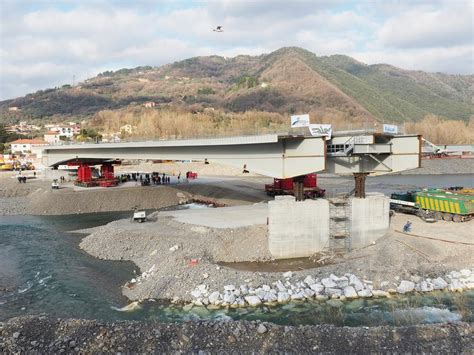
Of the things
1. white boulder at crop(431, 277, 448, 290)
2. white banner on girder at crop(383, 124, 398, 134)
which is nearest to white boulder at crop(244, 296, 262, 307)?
white boulder at crop(431, 277, 448, 290)

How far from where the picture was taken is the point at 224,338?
49.3ft

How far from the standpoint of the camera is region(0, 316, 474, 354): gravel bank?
14.4 meters

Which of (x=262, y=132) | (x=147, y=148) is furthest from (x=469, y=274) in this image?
(x=147, y=148)

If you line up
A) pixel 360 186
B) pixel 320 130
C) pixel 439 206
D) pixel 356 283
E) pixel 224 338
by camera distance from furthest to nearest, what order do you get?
pixel 439 206, pixel 360 186, pixel 320 130, pixel 356 283, pixel 224 338

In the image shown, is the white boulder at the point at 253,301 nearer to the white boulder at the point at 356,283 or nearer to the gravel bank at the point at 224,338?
the gravel bank at the point at 224,338

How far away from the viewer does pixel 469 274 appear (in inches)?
888

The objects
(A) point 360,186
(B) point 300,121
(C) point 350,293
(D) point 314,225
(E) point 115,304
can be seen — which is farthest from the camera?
(A) point 360,186

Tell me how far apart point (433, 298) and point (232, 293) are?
10.3m

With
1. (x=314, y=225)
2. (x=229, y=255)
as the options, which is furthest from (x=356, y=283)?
(x=229, y=255)

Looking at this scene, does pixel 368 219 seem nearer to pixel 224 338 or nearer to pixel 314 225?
pixel 314 225

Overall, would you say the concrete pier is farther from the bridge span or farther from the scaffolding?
the bridge span

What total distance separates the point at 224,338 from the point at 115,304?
7.97m

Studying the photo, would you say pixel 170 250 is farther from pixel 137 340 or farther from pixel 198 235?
pixel 137 340

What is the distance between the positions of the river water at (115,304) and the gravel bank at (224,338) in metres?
2.64
